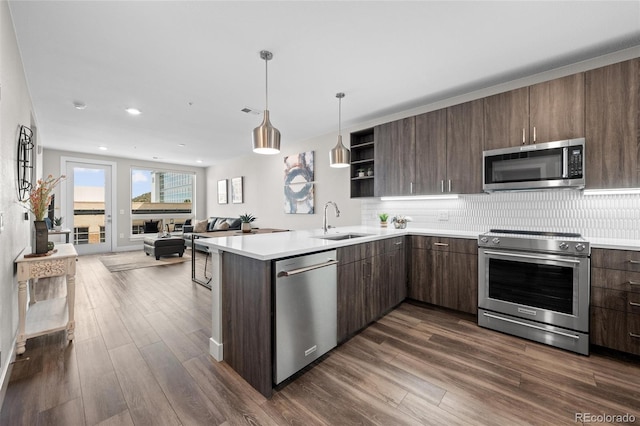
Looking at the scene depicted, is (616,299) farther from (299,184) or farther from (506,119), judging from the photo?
(299,184)

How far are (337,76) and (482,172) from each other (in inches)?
75.6

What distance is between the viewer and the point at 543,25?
6.78 feet

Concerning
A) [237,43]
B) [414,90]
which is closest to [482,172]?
[414,90]

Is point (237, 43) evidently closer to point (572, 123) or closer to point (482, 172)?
Result: point (482, 172)

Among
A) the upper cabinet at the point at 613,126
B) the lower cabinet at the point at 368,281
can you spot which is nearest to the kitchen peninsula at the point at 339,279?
the lower cabinet at the point at 368,281

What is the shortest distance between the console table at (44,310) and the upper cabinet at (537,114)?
432 centimetres

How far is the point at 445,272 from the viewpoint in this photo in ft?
→ 9.87

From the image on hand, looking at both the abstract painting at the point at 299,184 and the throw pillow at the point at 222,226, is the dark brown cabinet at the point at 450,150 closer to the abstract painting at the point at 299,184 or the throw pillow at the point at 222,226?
the abstract painting at the point at 299,184

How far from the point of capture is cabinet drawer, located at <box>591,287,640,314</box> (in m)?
2.03

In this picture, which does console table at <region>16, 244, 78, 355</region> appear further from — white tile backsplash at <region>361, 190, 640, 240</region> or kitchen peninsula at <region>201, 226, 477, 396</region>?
white tile backsplash at <region>361, 190, 640, 240</region>

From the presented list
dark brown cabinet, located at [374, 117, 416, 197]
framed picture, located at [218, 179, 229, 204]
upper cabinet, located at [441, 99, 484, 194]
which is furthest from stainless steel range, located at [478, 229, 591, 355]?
framed picture, located at [218, 179, 229, 204]

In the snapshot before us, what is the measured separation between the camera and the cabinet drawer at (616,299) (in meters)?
2.03

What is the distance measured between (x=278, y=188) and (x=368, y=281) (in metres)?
4.00

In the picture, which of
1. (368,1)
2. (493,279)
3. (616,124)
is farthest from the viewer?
(493,279)
